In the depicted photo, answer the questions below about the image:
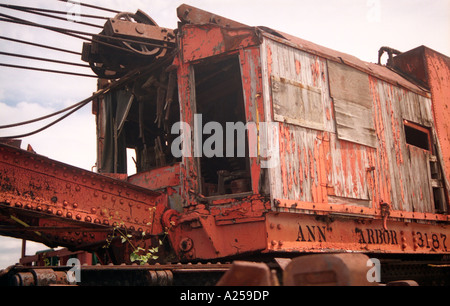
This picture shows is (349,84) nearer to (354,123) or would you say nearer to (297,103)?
(354,123)

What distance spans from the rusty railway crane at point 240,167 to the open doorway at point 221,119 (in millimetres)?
35

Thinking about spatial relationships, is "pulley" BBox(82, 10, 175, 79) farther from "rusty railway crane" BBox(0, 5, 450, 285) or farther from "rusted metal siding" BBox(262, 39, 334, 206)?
"rusted metal siding" BBox(262, 39, 334, 206)

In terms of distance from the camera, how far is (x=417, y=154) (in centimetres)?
974

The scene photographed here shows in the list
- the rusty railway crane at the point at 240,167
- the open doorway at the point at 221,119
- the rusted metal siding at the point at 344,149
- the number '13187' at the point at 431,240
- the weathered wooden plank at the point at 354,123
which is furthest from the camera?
the number '13187' at the point at 431,240

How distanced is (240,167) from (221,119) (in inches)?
52.7

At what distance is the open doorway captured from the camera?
8.45 metres

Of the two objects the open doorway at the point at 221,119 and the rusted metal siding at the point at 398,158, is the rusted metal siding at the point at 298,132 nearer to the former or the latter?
the open doorway at the point at 221,119

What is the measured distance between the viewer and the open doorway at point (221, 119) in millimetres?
8448

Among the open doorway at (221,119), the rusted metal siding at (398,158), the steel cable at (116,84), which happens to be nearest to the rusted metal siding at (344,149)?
the rusted metal siding at (398,158)

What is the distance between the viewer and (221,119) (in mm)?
10266


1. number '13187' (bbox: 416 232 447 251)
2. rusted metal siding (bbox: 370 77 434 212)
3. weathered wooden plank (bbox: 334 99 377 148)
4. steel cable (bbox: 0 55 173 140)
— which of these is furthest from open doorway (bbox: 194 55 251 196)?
number '13187' (bbox: 416 232 447 251)

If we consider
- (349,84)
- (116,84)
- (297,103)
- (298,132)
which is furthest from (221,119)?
(298,132)

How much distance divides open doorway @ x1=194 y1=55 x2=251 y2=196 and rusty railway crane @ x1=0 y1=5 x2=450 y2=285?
1.4 inches
